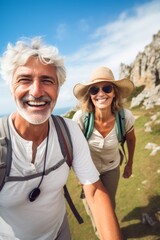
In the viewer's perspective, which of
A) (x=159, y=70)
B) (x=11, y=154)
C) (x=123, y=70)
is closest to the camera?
(x=11, y=154)

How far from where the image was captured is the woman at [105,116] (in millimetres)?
4590

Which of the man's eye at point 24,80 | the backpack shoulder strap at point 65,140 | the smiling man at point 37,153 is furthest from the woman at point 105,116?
the man's eye at point 24,80

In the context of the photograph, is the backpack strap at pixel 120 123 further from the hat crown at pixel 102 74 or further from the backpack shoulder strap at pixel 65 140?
the backpack shoulder strap at pixel 65 140

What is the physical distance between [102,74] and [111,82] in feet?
0.91

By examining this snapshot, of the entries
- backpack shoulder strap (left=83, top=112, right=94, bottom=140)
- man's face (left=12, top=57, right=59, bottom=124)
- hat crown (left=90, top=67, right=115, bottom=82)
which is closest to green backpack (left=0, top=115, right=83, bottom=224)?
man's face (left=12, top=57, right=59, bottom=124)

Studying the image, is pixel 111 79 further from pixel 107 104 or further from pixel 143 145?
pixel 143 145

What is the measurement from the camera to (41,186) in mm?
2531

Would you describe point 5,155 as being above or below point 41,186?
above

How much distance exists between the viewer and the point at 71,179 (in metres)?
9.67

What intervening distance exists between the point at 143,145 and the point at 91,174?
362 inches

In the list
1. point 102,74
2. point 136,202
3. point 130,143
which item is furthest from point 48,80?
point 136,202

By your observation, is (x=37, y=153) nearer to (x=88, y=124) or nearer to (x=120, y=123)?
(x=88, y=124)

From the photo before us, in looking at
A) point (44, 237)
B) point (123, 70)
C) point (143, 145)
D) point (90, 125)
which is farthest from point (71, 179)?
point (123, 70)

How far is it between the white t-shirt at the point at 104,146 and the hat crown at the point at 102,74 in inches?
34.5
